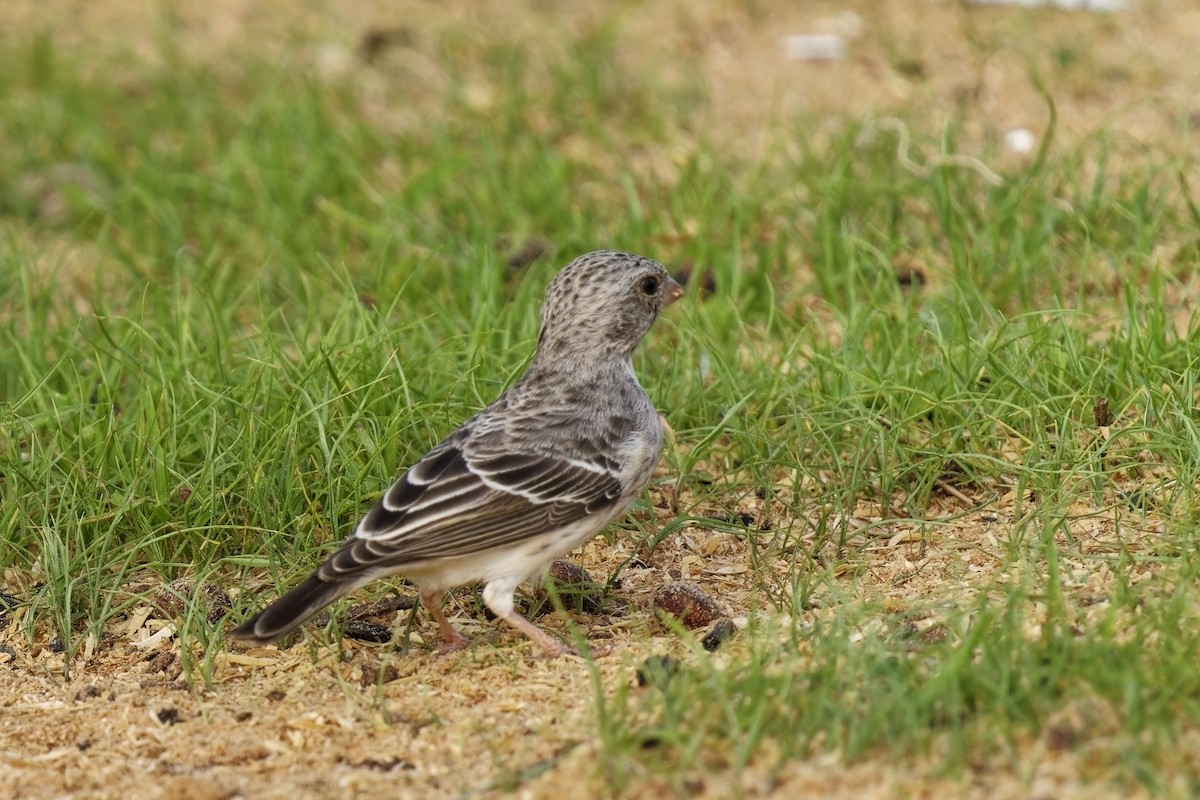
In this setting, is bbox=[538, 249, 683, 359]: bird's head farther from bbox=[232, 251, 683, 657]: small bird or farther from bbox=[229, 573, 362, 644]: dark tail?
bbox=[229, 573, 362, 644]: dark tail

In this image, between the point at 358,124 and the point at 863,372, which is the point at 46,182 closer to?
the point at 358,124

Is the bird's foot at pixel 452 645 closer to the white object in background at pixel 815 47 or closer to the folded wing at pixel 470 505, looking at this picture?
the folded wing at pixel 470 505

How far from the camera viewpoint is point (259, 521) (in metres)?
5.78

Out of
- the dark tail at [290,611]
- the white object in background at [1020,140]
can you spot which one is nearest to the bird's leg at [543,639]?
the dark tail at [290,611]

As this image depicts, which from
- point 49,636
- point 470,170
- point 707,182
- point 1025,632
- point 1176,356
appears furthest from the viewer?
point 470,170

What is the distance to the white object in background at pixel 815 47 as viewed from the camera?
9.98 meters

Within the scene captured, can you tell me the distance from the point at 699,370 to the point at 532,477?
157cm

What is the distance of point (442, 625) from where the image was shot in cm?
530

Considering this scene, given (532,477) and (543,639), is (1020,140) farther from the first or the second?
(543,639)

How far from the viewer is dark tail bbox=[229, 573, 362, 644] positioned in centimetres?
477

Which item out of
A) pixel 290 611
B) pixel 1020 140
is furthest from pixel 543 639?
pixel 1020 140

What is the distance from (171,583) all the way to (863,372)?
2672mm

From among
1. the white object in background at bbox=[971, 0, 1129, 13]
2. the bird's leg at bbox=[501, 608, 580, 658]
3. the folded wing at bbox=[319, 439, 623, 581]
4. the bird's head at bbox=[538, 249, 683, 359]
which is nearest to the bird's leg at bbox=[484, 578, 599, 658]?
the bird's leg at bbox=[501, 608, 580, 658]

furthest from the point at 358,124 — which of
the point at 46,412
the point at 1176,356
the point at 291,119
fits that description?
the point at 1176,356
